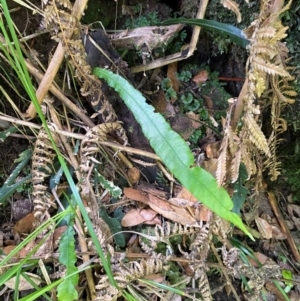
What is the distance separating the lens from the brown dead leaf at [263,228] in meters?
1.16

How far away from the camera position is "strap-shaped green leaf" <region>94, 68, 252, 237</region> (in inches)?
28.6

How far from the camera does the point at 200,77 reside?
1.14 metres

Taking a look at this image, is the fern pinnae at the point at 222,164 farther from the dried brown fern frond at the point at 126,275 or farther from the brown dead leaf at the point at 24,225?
the brown dead leaf at the point at 24,225

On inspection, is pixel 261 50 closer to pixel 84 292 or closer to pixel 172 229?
pixel 172 229

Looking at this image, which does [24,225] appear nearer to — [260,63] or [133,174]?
[133,174]

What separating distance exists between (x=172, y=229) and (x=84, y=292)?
0.27 metres

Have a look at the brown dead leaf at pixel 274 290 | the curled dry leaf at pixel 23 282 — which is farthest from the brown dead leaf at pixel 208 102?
the curled dry leaf at pixel 23 282

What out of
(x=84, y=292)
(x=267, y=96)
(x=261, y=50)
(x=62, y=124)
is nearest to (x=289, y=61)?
(x=267, y=96)

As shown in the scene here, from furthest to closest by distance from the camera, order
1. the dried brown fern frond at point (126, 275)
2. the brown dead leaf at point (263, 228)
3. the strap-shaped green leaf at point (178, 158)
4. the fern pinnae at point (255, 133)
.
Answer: the brown dead leaf at point (263, 228) < the dried brown fern frond at point (126, 275) < the fern pinnae at point (255, 133) < the strap-shaped green leaf at point (178, 158)

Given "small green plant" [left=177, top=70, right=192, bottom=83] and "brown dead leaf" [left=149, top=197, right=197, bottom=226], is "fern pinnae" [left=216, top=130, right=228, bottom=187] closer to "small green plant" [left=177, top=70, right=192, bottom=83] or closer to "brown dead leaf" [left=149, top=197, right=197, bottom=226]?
"brown dead leaf" [left=149, top=197, right=197, bottom=226]

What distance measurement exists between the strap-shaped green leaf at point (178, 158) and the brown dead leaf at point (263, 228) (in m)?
0.47

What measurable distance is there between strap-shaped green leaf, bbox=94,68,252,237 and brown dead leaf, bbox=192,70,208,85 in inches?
11.9

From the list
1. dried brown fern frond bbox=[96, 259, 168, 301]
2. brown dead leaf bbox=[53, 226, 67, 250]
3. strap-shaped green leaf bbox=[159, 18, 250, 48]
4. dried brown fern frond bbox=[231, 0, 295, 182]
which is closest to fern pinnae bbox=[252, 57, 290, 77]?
dried brown fern frond bbox=[231, 0, 295, 182]

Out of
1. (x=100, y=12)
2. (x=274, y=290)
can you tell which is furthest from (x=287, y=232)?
(x=100, y=12)
